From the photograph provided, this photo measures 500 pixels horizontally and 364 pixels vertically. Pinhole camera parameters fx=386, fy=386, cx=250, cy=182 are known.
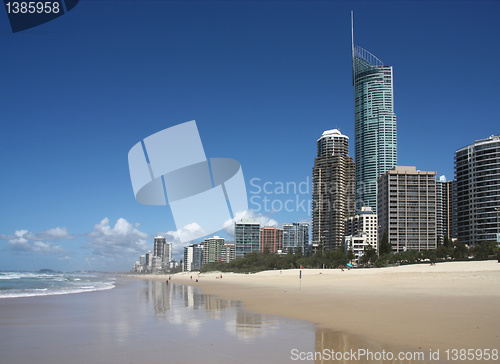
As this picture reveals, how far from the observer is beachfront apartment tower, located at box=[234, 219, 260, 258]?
189 m

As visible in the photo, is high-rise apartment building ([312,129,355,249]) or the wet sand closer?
the wet sand

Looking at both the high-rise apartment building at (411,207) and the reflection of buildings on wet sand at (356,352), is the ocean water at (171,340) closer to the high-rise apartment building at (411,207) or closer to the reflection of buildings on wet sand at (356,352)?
the reflection of buildings on wet sand at (356,352)

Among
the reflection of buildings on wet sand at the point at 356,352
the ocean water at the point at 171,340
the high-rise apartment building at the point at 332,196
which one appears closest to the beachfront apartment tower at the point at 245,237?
the high-rise apartment building at the point at 332,196

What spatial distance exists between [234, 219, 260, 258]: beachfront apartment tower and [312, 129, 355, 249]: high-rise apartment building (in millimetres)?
29299

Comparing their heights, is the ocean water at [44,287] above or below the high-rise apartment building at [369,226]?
below

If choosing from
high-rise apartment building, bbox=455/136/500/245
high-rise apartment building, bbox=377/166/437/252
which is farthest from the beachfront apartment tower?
high-rise apartment building, bbox=455/136/500/245

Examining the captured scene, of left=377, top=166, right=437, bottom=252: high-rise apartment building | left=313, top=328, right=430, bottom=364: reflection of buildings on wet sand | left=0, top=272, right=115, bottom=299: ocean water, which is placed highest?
left=377, top=166, right=437, bottom=252: high-rise apartment building

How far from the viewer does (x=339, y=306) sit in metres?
19.1

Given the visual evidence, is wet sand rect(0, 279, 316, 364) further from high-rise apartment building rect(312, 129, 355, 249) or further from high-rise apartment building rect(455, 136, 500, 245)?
high-rise apartment building rect(312, 129, 355, 249)

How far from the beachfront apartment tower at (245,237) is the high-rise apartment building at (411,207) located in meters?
78.1

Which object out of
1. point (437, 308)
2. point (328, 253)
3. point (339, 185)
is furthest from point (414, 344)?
point (339, 185)

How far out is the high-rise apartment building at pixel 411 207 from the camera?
4882 inches

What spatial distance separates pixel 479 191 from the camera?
11769cm

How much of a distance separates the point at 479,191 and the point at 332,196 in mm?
70625
